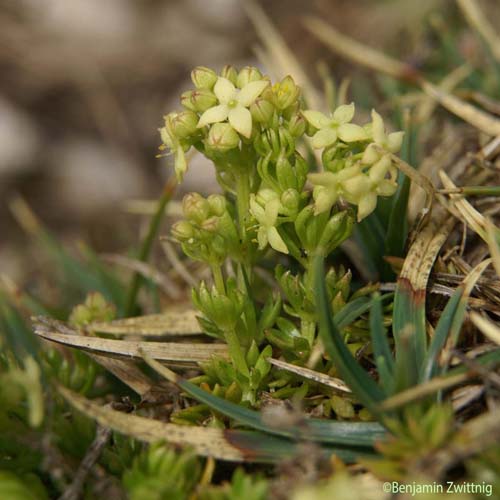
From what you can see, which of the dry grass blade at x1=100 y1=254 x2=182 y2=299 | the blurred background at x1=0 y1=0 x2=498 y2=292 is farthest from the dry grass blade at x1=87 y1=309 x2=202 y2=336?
the blurred background at x1=0 y1=0 x2=498 y2=292

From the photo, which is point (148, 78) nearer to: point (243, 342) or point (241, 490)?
point (243, 342)

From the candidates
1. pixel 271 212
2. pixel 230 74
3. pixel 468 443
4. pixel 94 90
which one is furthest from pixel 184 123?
pixel 94 90

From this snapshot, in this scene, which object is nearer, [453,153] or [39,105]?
[453,153]

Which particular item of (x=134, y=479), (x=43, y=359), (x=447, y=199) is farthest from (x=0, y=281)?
(x=447, y=199)

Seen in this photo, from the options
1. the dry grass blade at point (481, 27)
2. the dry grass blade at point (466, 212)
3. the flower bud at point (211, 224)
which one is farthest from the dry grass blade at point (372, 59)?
the flower bud at point (211, 224)

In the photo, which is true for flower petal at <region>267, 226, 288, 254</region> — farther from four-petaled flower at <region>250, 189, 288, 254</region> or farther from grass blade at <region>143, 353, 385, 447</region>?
grass blade at <region>143, 353, 385, 447</region>

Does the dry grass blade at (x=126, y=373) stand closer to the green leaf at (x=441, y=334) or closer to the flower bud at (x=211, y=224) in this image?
the flower bud at (x=211, y=224)

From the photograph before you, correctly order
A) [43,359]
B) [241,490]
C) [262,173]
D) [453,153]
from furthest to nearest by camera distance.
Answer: [453,153] < [43,359] < [262,173] < [241,490]
